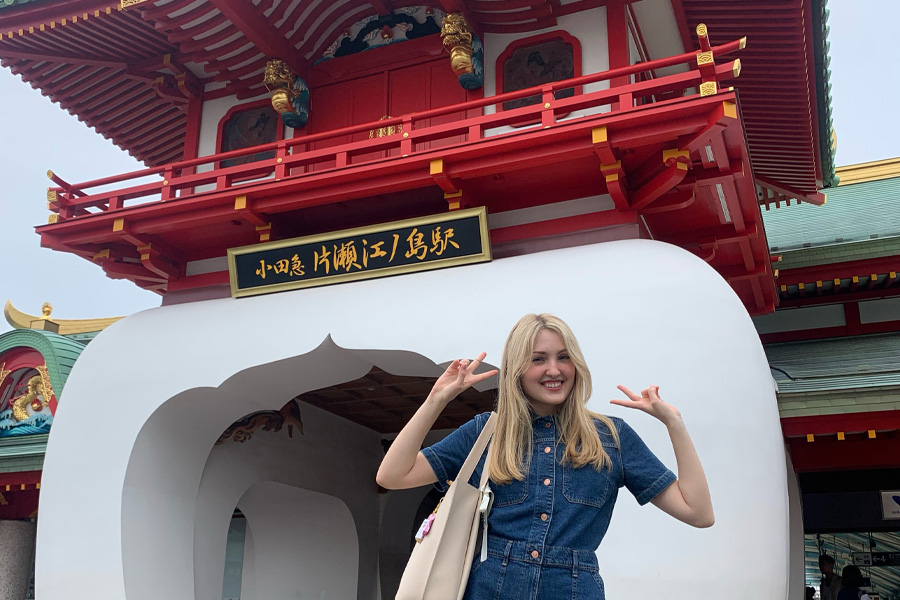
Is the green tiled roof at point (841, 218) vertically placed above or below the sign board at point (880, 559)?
above

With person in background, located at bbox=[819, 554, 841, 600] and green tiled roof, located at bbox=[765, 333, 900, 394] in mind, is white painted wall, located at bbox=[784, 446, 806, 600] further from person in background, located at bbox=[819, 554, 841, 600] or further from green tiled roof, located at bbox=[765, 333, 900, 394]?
green tiled roof, located at bbox=[765, 333, 900, 394]

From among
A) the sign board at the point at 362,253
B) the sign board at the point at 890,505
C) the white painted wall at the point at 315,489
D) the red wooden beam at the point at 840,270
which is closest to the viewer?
the sign board at the point at 362,253

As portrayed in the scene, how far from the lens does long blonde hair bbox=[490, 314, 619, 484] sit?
2.28 metres

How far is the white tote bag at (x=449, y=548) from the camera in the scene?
2150 mm

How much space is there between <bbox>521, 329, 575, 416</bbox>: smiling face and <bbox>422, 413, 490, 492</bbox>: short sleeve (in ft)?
0.64

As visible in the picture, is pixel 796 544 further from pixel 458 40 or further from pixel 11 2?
pixel 11 2

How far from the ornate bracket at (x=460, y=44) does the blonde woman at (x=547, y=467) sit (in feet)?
19.4

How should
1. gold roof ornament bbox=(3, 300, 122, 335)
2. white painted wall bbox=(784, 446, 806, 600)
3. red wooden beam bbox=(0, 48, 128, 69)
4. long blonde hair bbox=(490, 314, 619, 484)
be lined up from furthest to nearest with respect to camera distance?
gold roof ornament bbox=(3, 300, 122, 335) < red wooden beam bbox=(0, 48, 128, 69) < white painted wall bbox=(784, 446, 806, 600) < long blonde hair bbox=(490, 314, 619, 484)

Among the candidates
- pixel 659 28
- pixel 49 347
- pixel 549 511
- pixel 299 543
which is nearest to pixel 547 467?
pixel 549 511

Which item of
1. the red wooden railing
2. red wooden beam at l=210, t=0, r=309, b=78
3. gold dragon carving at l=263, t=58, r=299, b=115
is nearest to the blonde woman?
the red wooden railing

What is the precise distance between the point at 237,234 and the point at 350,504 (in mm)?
4696

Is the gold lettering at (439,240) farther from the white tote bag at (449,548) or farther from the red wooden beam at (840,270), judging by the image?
the white tote bag at (449,548)

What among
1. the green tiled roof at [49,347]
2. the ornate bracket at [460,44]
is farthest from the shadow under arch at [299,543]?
the ornate bracket at [460,44]

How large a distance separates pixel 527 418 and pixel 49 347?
10.4 metres
